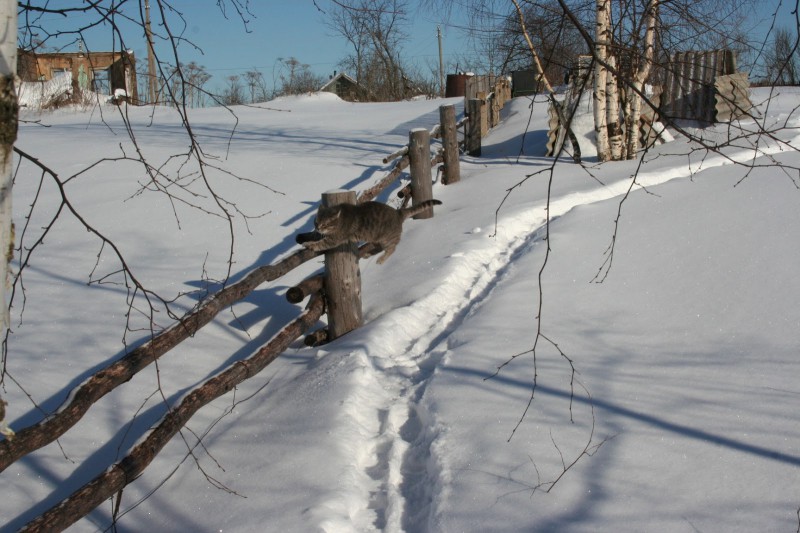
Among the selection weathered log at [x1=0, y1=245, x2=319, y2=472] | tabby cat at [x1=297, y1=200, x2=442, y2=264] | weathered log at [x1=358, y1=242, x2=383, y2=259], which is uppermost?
tabby cat at [x1=297, y1=200, x2=442, y2=264]

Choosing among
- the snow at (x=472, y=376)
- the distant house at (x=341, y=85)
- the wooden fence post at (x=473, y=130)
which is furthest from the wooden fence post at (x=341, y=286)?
the distant house at (x=341, y=85)

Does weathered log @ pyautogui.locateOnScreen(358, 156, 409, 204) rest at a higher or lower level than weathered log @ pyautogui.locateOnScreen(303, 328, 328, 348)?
higher

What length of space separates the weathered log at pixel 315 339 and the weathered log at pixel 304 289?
1.04 feet

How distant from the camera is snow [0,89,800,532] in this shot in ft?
9.74

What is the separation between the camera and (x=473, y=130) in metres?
12.5

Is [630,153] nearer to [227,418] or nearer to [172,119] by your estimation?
[227,418]

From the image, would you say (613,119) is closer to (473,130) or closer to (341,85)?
(473,130)

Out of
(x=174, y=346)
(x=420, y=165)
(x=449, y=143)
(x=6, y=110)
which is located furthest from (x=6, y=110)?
(x=449, y=143)

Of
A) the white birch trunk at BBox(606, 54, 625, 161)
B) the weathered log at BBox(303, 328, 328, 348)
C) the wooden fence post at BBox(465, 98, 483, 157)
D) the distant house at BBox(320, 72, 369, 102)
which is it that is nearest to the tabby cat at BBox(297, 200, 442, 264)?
the weathered log at BBox(303, 328, 328, 348)

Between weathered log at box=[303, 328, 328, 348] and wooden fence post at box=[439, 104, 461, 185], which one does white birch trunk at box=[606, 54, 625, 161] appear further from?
weathered log at box=[303, 328, 328, 348]

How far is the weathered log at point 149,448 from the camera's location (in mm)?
2770

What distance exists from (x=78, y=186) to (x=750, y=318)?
816 cm

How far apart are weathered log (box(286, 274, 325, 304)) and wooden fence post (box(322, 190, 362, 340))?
0.24 ft

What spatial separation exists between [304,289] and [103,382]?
6.09 ft
